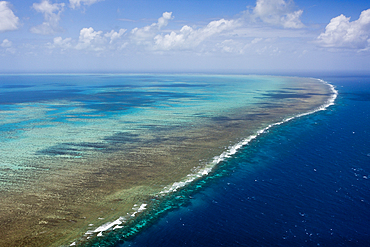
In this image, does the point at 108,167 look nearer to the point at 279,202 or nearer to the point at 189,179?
the point at 189,179

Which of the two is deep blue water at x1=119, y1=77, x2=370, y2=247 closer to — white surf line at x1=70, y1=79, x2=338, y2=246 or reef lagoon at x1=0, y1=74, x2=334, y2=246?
reef lagoon at x1=0, y1=74, x2=334, y2=246

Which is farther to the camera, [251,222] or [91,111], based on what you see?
[91,111]

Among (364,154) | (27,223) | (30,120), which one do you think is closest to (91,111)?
(30,120)

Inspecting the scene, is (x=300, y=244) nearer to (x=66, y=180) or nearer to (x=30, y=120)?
(x=66, y=180)

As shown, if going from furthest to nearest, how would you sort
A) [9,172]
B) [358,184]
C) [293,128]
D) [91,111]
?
1. [91,111]
2. [293,128]
3. [9,172]
4. [358,184]

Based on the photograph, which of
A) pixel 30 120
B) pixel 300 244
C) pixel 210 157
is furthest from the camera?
pixel 30 120

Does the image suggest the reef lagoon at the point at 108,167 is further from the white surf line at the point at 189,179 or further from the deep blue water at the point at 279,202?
the deep blue water at the point at 279,202

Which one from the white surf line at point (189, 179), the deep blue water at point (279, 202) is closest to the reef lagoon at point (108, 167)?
the white surf line at point (189, 179)

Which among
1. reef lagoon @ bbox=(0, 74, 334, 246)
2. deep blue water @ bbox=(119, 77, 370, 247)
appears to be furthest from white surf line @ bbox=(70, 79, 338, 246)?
deep blue water @ bbox=(119, 77, 370, 247)
